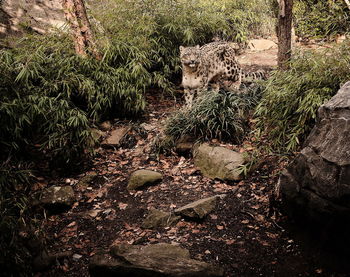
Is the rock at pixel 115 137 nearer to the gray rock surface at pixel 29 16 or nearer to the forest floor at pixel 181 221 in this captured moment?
the forest floor at pixel 181 221

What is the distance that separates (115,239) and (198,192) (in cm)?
128

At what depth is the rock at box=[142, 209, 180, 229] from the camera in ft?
13.2

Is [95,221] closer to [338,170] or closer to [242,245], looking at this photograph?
[242,245]

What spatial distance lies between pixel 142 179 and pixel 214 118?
1.45 m

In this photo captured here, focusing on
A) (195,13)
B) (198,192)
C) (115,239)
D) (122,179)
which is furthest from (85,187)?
(195,13)

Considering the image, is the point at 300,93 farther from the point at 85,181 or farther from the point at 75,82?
the point at 75,82

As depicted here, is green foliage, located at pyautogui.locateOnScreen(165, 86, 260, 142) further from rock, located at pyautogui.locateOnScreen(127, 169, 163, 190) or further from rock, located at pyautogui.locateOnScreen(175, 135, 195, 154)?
rock, located at pyautogui.locateOnScreen(127, 169, 163, 190)

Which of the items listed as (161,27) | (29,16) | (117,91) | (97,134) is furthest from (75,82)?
(29,16)

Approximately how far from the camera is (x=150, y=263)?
311 centimetres

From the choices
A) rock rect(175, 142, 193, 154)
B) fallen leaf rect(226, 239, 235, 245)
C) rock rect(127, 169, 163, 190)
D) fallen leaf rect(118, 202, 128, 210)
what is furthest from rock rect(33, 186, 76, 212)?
fallen leaf rect(226, 239, 235, 245)

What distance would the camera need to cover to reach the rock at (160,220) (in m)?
4.01

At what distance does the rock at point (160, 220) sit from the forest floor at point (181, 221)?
69mm

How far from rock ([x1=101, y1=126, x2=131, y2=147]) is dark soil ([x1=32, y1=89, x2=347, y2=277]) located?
0.47ft

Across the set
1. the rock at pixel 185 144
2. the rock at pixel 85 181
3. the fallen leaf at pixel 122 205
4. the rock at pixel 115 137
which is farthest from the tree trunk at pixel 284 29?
the rock at pixel 85 181
